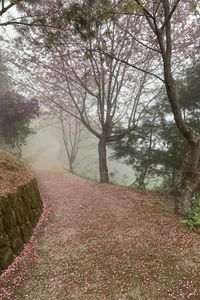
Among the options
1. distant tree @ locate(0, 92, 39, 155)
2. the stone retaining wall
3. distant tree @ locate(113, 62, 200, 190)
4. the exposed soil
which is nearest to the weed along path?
the stone retaining wall

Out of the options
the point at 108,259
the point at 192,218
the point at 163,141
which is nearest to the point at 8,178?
the point at 108,259

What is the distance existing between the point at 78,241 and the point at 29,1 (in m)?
8.64

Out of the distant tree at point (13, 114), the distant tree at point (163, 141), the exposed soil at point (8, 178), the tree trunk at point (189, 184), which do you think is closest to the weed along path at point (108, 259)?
the tree trunk at point (189, 184)

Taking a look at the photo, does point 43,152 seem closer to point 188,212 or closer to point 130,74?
point 130,74

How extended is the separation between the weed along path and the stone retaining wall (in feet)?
0.84

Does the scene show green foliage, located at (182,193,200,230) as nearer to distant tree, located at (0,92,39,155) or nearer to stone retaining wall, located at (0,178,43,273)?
stone retaining wall, located at (0,178,43,273)

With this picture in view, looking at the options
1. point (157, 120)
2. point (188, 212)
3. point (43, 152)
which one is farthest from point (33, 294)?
point (43, 152)

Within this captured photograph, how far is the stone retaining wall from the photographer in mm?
6438

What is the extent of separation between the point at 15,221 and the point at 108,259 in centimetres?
255

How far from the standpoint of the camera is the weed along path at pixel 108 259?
5.54m

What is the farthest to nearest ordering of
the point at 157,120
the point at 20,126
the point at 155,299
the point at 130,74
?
the point at 20,126
the point at 130,74
the point at 157,120
the point at 155,299

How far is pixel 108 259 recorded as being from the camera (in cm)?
679

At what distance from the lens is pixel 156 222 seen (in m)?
9.23

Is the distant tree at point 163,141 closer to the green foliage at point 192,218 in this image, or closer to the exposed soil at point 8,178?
the green foliage at point 192,218
